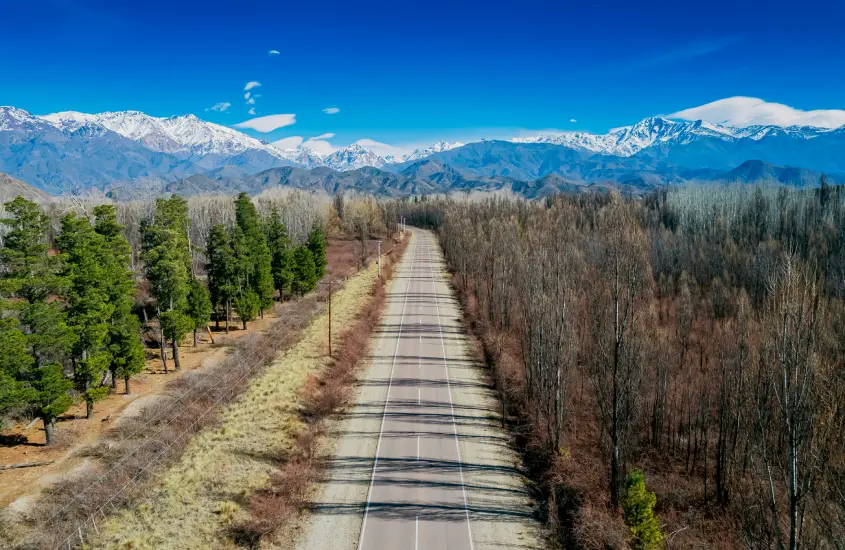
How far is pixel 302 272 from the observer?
248 ft

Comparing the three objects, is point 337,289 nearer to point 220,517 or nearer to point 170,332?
point 170,332

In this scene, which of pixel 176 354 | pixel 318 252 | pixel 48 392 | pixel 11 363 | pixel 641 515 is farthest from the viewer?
pixel 318 252

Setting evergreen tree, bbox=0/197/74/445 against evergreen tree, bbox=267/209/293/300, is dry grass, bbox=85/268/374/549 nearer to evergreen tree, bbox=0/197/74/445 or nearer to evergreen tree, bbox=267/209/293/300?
evergreen tree, bbox=0/197/74/445

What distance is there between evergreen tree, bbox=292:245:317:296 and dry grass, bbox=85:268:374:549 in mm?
32688

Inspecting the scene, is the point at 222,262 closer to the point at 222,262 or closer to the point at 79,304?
the point at 222,262

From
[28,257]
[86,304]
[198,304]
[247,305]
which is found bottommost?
[247,305]

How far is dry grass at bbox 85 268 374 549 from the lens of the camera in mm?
21281

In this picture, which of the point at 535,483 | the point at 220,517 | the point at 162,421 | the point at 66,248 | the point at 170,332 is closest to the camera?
the point at 220,517

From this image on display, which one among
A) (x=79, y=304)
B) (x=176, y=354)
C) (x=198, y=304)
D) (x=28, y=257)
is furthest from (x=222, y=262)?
(x=28, y=257)

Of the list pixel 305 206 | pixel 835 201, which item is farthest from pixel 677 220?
pixel 305 206

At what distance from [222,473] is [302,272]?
51.1 metres

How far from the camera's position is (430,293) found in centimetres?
7850

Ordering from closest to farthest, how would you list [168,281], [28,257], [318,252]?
[28,257]
[168,281]
[318,252]

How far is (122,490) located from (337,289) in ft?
186
